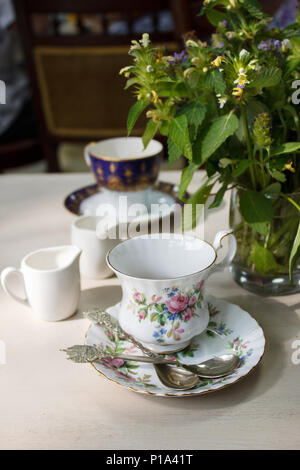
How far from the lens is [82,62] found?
1461 millimetres

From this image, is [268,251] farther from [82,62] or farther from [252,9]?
[82,62]

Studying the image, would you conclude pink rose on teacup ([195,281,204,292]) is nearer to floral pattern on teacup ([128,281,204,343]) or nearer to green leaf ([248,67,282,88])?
floral pattern on teacup ([128,281,204,343])

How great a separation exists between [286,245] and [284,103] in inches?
5.8

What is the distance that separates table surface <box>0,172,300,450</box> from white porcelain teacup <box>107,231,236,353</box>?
0.06 m

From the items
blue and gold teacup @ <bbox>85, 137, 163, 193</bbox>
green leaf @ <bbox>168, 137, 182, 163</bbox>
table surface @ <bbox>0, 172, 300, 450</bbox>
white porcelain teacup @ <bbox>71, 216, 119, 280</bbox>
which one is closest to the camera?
table surface @ <bbox>0, 172, 300, 450</bbox>

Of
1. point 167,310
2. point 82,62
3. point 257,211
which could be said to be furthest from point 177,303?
point 82,62

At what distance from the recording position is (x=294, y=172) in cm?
58

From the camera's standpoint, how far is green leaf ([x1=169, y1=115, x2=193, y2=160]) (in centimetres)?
52

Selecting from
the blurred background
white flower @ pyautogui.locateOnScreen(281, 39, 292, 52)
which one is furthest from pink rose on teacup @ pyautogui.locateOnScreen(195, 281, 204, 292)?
the blurred background

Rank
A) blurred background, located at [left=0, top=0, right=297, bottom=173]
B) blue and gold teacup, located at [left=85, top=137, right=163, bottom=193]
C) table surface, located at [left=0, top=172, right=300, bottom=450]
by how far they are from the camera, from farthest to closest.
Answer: blurred background, located at [left=0, top=0, right=297, bottom=173], blue and gold teacup, located at [left=85, top=137, right=163, bottom=193], table surface, located at [left=0, top=172, right=300, bottom=450]

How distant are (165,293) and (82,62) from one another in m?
1.10

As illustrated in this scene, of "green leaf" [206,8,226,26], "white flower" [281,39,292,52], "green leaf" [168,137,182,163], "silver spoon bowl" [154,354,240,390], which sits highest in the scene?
"green leaf" [206,8,226,26]
